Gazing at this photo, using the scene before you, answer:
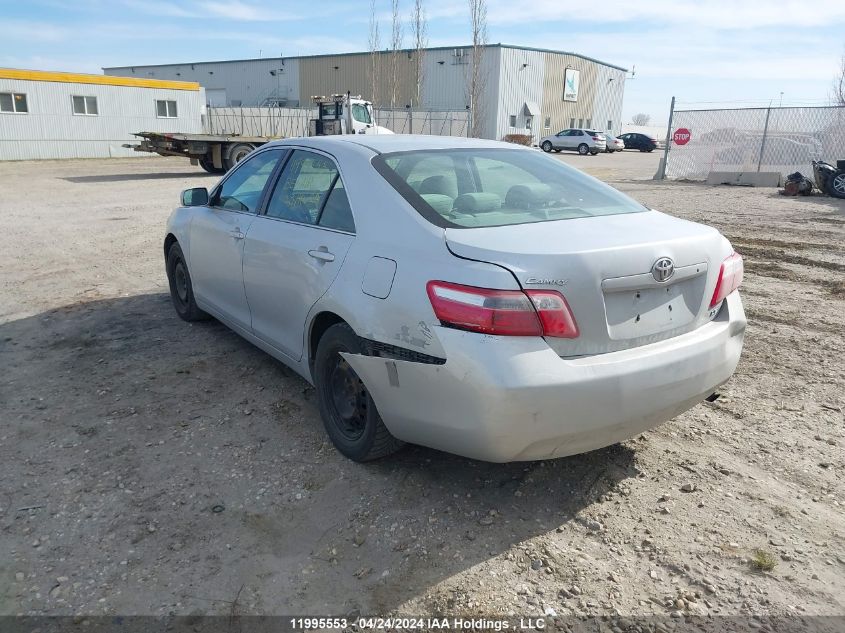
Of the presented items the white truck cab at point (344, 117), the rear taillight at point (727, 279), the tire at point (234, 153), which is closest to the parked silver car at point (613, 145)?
the white truck cab at point (344, 117)

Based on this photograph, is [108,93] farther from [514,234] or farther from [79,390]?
[514,234]

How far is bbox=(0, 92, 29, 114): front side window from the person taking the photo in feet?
84.1

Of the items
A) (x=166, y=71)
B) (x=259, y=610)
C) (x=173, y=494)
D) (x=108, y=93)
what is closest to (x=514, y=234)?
(x=259, y=610)

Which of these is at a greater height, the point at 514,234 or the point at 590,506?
the point at 514,234

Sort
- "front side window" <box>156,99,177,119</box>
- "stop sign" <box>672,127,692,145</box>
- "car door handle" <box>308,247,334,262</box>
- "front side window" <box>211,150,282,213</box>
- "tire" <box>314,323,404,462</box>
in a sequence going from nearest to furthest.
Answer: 1. "tire" <box>314,323,404,462</box>
2. "car door handle" <box>308,247,334,262</box>
3. "front side window" <box>211,150,282,213</box>
4. "stop sign" <box>672,127,692,145</box>
5. "front side window" <box>156,99,177,119</box>

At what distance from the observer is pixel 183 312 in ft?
18.7

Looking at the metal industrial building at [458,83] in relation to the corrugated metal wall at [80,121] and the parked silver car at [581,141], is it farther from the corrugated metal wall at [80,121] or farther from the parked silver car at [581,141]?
the corrugated metal wall at [80,121]

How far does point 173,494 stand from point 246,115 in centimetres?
3975

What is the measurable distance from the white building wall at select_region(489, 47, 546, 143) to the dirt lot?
4427 centimetres

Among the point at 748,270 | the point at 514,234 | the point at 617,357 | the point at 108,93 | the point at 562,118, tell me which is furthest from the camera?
the point at 562,118

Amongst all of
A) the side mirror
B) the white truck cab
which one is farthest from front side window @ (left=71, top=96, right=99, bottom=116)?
the side mirror

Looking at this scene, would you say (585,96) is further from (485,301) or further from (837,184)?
(485,301)

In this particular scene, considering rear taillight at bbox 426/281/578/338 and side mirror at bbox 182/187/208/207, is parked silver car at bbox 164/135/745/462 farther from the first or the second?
side mirror at bbox 182/187/208/207

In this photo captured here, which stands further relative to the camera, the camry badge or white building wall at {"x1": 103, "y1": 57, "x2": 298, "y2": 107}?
white building wall at {"x1": 103, "y1": 57, "x2": 298, "y2": 107}
